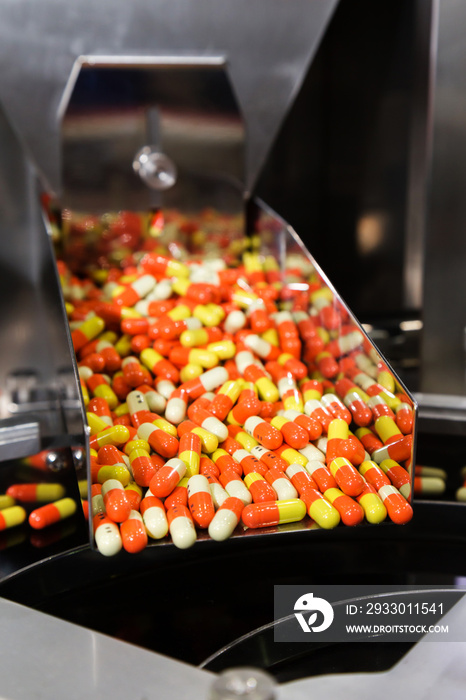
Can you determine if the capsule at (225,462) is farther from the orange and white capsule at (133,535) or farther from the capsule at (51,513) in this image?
the capsule at (51,513)

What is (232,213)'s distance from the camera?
184cm

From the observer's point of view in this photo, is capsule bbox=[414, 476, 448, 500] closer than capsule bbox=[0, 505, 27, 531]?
No

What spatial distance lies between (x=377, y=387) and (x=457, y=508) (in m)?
0.43

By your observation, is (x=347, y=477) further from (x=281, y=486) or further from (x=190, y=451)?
(x=190, y=451)

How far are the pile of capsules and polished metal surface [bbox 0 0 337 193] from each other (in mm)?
365

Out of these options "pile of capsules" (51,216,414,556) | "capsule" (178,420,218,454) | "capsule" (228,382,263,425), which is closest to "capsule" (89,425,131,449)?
"pile of capsules" (51,216,414,556)

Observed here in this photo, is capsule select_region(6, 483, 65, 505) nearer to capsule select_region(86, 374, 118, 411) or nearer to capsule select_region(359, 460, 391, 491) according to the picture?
capsule select_region(86, 374, 118, 411)

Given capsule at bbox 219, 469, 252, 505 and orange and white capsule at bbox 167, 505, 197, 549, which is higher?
orange and white capsule at bbox 167, 505, 197, 549

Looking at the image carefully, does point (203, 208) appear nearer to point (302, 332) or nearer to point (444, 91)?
point (302, 332)

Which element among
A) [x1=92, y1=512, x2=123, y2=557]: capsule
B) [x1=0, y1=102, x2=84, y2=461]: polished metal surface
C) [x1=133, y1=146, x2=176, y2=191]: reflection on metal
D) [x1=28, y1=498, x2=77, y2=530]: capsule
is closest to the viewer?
[x1=92, y1=512, x2=123, y2=557]: capsule

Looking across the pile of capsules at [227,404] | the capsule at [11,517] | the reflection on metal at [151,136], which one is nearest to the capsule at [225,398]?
the pile of capsules at [227,404]

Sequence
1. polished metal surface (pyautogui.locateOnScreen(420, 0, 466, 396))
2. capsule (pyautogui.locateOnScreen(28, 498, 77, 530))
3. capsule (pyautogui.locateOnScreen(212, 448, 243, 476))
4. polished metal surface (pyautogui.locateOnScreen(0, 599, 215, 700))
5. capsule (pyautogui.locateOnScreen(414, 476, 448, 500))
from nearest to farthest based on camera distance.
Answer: polished metal surface (pyautogui.locateOnScreen(0, 599, 215, 700)) → capsule (pyautogui.locateOnScreen(212, 448, 243, 476)) → capsule (pyautogui.locateOnScreen(28, 498, 77, 530)) → capsule (pyautogui.locateOnScreen(414, 476, 448, 500)) → polished metal surface (pyautogui.locateOnScreen(420, 0, 466, 396))

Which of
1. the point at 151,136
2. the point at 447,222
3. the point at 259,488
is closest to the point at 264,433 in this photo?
the point at 259,488

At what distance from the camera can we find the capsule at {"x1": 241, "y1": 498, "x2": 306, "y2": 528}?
3.24ft
